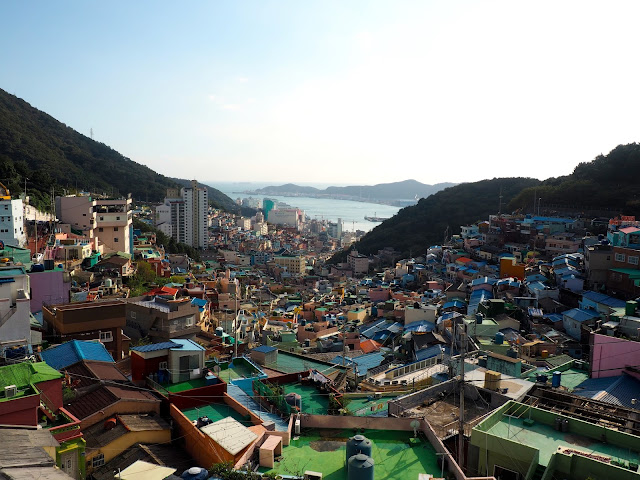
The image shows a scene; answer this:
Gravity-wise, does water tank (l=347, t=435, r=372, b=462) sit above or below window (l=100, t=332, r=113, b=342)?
above

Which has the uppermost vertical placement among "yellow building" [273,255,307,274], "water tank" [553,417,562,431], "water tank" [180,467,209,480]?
"water tank" [180,467,209,480]

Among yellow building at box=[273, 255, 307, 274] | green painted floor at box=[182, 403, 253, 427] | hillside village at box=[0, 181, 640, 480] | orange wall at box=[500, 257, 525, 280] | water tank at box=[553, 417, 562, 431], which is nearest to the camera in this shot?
hillside village at box=[0, 181, 640, 480]

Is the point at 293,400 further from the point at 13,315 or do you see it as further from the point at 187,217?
the point at 187,217

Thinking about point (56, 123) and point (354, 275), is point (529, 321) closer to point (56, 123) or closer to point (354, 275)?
point (354, 275)

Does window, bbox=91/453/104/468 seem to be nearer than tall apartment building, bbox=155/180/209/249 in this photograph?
Yes

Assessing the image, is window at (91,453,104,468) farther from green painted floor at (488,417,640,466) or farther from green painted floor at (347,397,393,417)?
green painted floor at (488,417,640,466)

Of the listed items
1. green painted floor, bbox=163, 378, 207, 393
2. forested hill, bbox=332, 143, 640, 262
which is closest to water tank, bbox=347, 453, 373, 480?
green painted floor, bbox=163, 378, 207, 393

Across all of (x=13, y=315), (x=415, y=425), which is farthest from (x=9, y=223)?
(x=415, y=425)

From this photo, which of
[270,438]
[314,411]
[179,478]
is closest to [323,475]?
[270,438]
